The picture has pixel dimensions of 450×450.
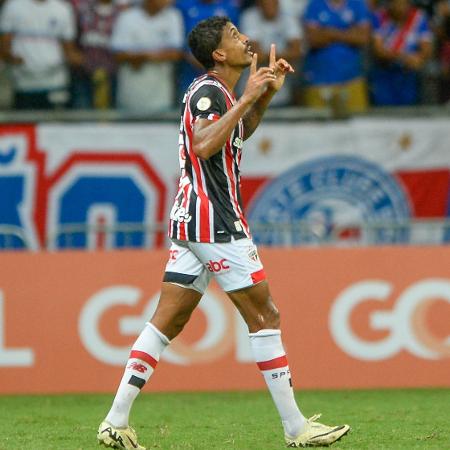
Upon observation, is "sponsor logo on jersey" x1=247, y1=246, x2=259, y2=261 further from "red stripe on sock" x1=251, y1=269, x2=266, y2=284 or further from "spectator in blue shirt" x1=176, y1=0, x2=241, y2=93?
"spectator in blue shirt" x1=176, y1=0, x2=241, y2=93

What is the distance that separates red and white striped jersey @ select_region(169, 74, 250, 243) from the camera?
261 inches

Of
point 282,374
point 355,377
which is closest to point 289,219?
point 355,377

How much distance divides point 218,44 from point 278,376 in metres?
1.86

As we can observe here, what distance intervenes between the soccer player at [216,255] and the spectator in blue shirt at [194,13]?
642cm

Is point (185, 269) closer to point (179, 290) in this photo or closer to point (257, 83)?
point (179, 290)

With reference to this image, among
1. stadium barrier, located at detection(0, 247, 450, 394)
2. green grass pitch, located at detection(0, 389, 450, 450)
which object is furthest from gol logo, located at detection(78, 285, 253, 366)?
green grass pitch, located at detection(0, 389, 450, 450)

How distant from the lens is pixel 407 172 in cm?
1278

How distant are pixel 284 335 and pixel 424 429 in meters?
3.23

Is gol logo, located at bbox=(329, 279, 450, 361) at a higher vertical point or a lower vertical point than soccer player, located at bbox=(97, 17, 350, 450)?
lower

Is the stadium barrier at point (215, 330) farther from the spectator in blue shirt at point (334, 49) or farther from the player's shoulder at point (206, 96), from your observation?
the player's shoulder at point (206, 96)

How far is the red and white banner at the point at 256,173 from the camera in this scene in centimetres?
1250

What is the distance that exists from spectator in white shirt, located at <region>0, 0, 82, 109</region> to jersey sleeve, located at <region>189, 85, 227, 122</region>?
6.71 meters

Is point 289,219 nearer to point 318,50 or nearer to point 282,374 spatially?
point 318,50

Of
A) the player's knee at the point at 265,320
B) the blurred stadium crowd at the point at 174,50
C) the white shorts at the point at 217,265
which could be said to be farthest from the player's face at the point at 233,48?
the blurred stadium crowd at the point at 174,50
